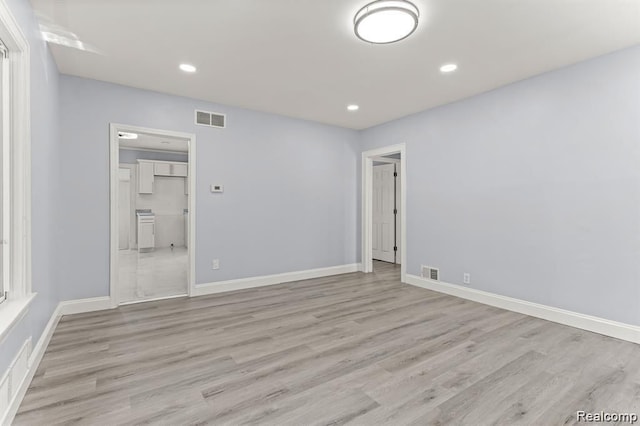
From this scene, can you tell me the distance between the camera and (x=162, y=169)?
859 centimetres

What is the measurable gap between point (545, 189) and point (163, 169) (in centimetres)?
857

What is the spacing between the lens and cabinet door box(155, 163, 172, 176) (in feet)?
27.9

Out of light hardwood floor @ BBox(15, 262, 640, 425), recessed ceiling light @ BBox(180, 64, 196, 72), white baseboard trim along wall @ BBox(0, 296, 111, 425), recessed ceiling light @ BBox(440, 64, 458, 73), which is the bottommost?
light hardwood floor @ BBox(15, 262, 640, 425)

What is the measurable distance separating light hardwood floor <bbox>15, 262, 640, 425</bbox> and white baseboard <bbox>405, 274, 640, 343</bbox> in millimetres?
149

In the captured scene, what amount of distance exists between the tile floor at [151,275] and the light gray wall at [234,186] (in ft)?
1.95

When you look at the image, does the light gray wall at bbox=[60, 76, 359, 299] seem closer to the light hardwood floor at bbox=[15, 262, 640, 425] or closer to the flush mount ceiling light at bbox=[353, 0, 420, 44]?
the light hardwood floor at bbox=[15, 262, 640, 425]

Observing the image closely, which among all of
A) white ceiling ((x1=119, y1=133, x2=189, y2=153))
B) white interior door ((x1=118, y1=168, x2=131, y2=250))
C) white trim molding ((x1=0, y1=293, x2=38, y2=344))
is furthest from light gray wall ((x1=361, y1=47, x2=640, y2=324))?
white interior door ((x1=118, y1=168, x2=131, y2=250))

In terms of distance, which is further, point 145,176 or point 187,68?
point 145,176

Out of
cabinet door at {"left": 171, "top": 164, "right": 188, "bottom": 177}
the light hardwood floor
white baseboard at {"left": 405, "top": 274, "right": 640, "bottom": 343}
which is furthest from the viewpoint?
cabinet door at {"left": 171, "top": 164, "right": 188, "bottom": 177}

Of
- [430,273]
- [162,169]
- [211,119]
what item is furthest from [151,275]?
[430,273]

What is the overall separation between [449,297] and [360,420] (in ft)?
9.28

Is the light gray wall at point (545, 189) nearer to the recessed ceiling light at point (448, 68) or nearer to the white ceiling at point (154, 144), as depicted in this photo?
the recessed ceiling light at point (448, 68)

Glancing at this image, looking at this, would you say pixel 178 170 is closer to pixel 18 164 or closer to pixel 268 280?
pixel 268 280

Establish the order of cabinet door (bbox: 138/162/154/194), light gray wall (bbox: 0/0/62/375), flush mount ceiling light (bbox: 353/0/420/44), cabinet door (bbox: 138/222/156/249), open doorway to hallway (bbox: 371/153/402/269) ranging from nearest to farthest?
light gray wall (bbox: 0/0/62/375)
flush mount ceiling light (bbox: 353/0/420/44)
open doorway to hallway (bbox: 371/153/402/269)
cabinet door (bbox: 138/222/156/249)
cabinet door (bbox: 138/162/154/194)
